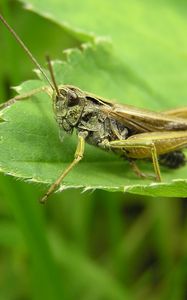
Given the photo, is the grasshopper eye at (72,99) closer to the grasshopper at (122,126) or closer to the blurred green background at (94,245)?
the grasshopper at (122,126)

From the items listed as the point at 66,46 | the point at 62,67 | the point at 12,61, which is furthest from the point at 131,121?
the point at 66,46

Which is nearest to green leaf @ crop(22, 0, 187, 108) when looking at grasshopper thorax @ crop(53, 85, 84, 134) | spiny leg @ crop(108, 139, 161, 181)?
spiny leg @ crop(108, 139, 161, 181)

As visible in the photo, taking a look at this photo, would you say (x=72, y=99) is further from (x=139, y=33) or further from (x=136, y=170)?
(x=139, y=33)

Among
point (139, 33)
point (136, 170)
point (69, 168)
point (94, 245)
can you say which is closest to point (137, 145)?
point (136, 170)

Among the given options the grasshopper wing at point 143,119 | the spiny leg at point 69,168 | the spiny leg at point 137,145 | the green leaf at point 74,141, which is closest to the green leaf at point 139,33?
the green leaf at point 74,141

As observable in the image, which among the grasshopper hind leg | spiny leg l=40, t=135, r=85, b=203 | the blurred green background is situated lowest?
the blurred green background

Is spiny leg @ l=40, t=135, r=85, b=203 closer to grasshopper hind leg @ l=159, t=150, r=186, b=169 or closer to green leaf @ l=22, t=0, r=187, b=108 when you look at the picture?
grasshopper hind leg @ l=159, t=150, r=186, b=169

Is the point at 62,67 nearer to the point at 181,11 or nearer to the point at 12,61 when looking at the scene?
the point at 12,61
